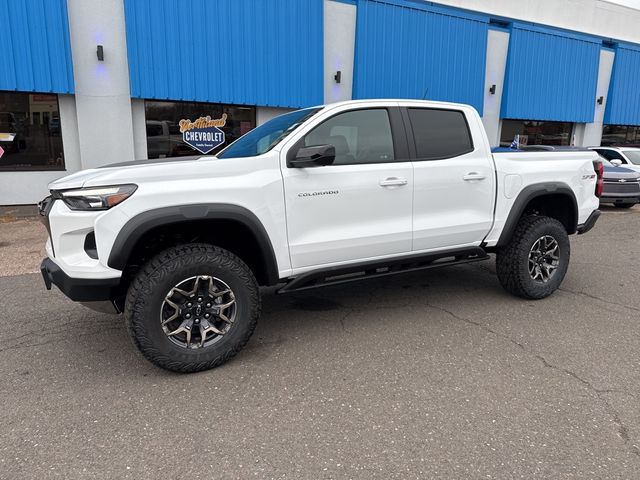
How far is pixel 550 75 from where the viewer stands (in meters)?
16.9

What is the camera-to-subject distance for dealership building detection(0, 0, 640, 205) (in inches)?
389

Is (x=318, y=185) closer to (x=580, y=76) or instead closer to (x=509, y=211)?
(x=509, y=211)

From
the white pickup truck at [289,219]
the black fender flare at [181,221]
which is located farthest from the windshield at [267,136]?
the black fender flare at [181,221]

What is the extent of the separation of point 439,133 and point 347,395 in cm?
249

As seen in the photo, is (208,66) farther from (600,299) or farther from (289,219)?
(600,299)

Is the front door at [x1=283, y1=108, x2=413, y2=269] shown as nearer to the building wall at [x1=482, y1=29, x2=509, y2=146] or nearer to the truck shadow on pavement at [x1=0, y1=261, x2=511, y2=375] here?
the truck shadow on pavement at [x1=0, y1=261, x2=511, y2=375]

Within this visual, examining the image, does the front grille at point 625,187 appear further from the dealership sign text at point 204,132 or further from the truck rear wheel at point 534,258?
the dealership sign text at point 204,132

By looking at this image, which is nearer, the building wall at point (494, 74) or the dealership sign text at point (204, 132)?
the dealership sign text at point (204, 132)

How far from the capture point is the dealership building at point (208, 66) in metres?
9.89

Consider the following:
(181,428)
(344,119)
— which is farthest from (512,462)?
(344,119)

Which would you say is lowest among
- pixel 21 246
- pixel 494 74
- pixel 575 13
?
pixel 21 246

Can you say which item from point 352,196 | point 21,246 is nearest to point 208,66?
point 21,246

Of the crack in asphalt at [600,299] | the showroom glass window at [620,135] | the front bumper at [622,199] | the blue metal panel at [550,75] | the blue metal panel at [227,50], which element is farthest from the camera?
the showroom glass window at [620,135]

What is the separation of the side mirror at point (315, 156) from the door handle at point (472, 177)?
4.88ft
